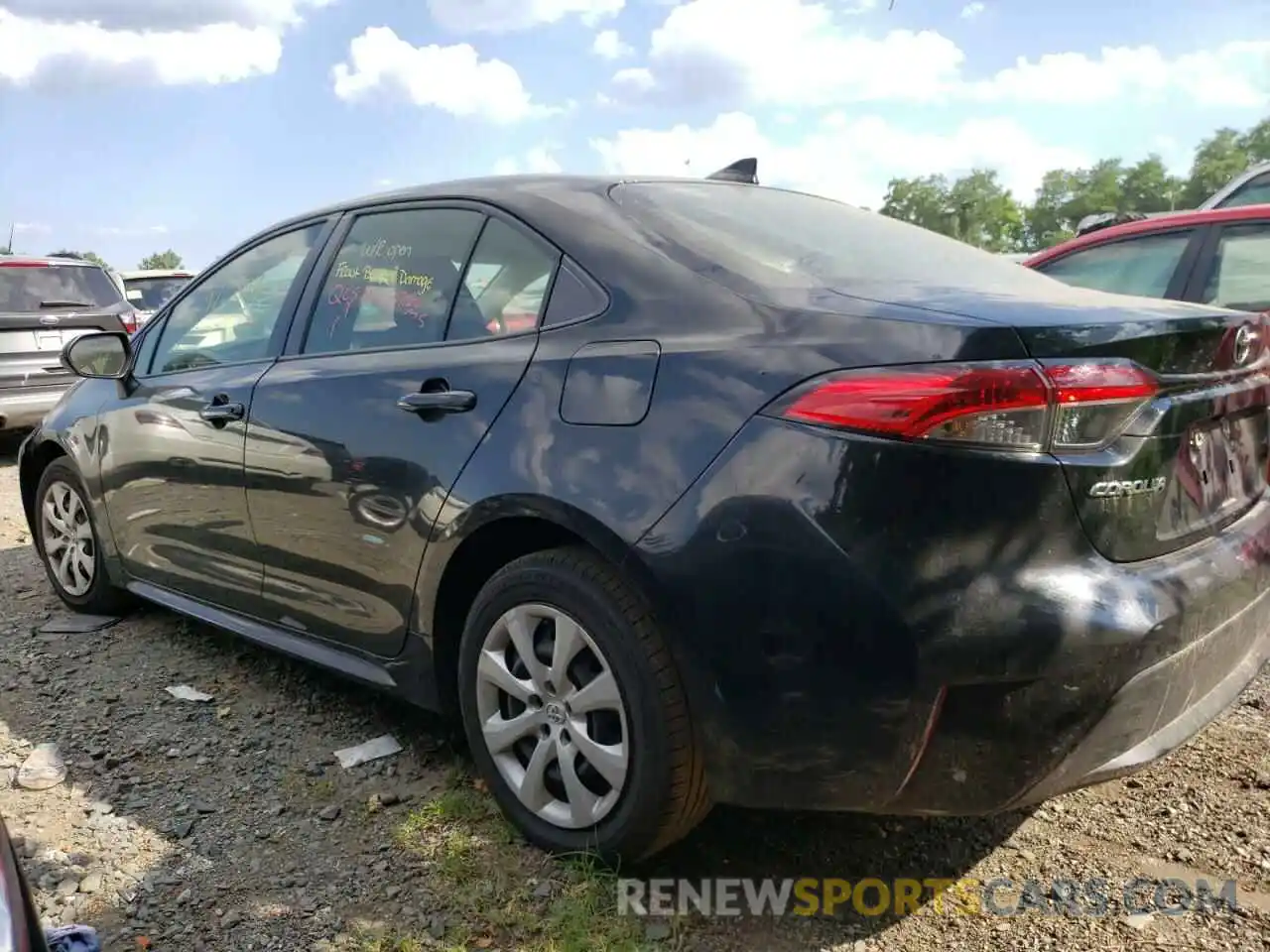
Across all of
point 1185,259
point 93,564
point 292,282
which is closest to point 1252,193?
point 1185,259

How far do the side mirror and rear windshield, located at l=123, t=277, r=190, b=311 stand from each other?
10.9 m

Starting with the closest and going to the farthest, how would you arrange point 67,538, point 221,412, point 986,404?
point 986,404 → point 221,412 → point 67,538

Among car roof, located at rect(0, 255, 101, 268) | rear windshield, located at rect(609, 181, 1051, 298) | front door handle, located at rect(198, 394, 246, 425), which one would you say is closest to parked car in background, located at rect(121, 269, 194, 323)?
car roof, located at rect(0, 255, 101, 268)

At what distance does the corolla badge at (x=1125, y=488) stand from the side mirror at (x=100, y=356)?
11.5ft

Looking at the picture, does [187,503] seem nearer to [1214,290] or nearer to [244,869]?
[244,869]

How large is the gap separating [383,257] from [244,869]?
67.1 inches

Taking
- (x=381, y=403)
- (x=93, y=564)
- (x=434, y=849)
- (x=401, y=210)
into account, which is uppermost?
(x=401, y=210)

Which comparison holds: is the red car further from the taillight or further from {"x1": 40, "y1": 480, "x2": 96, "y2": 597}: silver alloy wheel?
{"x1": 40, "y1": 480, "x2": 96, "y2": 597}: silver alloy wheel

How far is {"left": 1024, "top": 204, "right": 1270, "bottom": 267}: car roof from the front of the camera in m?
4.66

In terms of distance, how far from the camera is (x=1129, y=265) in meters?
5.06

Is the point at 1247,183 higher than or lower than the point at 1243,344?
higher

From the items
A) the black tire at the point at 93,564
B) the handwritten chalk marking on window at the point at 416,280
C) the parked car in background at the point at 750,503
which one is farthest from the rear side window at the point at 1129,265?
the black tire at the point at 93,564

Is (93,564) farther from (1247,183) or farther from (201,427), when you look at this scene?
(1247,183)

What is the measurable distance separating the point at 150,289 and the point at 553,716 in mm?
14093
